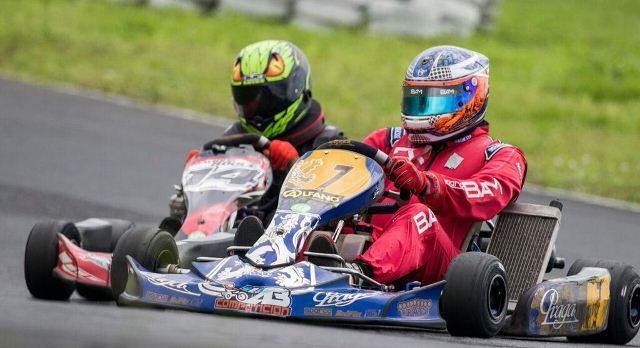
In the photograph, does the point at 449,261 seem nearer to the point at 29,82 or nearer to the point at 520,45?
the point at 29,82

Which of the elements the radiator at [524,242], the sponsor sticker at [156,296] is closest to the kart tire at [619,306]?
the radiator at [524,242]

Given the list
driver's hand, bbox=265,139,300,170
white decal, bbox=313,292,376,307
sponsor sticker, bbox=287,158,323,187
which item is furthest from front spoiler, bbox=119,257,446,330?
driver's hand, bbox=265,139,300,170

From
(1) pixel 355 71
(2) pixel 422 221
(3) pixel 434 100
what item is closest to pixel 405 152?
(3) pixel 434 100

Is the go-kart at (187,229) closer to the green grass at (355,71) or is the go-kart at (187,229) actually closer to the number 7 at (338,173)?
the number 7 at (338,173)

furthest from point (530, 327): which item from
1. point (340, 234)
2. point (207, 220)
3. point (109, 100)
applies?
point (109, 100)

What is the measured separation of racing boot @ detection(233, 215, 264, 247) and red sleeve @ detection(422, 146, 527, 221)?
0.74 m

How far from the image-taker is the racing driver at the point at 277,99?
738cm

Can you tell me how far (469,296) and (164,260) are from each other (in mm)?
1311

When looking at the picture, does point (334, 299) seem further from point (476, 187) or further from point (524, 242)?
point (524, 242)

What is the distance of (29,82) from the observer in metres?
13.1

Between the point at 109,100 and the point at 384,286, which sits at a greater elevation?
the point at 384,286

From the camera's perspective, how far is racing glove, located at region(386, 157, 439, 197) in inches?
225

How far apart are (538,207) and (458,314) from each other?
1164 mm

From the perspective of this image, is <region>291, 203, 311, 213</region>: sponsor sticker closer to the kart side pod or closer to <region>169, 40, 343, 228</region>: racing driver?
the kart side pod
